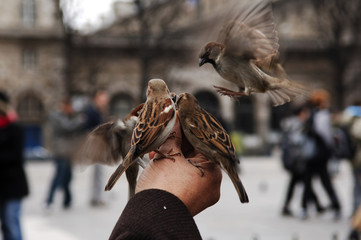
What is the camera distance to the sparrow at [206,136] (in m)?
1.54

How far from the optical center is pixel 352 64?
109 ft

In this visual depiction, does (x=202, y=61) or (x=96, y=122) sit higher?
(x=202, y=61)

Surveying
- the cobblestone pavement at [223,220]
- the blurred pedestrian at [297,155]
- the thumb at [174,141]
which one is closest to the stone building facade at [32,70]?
the cobblestone pavement at [223,220]

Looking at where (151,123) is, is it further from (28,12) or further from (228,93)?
(28,12)

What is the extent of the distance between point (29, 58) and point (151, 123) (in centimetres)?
3360

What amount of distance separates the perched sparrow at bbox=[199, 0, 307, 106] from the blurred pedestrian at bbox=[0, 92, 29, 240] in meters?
4.88

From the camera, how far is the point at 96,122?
10867 mm

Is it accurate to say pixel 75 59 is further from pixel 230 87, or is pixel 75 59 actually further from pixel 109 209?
pixel 230 87

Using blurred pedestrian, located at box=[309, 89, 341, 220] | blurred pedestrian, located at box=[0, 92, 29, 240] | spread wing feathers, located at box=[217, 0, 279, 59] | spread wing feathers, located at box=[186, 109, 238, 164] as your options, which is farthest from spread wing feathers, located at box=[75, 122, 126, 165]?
blurred pedestrian, located at box=[309, 89, 341, 220]

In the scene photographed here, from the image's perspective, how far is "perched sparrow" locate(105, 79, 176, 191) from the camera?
1.50 metres

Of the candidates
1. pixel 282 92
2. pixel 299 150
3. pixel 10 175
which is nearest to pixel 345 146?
pixel 299 150

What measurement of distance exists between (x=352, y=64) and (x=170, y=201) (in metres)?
33.5

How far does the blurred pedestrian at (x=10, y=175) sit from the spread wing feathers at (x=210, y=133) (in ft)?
16.4

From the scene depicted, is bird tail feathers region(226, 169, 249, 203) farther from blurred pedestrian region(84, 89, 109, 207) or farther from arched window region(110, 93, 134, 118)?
arched window region(110, 93, 134, 118)
